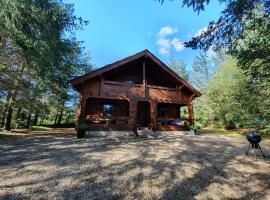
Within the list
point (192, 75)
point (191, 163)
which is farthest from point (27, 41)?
point (192, 75)

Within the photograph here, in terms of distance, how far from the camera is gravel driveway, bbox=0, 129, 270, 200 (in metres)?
4.91

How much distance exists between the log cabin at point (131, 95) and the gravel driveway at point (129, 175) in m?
7.19

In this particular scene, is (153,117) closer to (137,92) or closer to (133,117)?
(133,117)

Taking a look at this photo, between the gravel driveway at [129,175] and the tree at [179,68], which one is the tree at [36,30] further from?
the tree at [179,68]

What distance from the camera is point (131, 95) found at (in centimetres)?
1644

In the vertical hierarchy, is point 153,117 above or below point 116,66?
below

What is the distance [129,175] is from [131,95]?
1076 centimetres

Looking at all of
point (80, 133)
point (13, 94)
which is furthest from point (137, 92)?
point (13, 94)

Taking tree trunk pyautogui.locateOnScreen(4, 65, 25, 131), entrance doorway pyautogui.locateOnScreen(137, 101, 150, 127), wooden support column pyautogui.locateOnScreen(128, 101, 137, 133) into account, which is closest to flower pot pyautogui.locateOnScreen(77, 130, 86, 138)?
wooden support column pyautogui.locateOnScreen(128, 101, 137, 133)

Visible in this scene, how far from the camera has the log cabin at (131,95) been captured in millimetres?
15461

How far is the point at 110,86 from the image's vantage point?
1602 cm

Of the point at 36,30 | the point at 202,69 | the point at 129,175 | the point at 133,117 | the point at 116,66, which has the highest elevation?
the point at 202,69

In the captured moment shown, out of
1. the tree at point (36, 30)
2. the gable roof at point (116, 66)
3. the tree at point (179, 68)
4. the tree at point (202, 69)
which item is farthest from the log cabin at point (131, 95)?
the tree at point (179, 68)

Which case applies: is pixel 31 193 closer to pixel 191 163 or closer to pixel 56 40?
pixel 191 163
